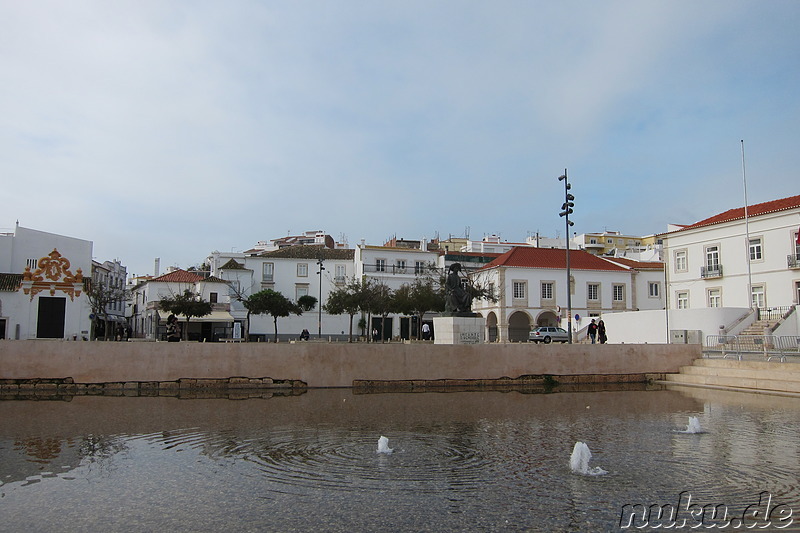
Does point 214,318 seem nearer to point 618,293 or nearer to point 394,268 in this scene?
point 394,268

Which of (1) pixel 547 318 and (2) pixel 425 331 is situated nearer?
(2) pixel 425 331

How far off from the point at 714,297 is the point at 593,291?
13378mm

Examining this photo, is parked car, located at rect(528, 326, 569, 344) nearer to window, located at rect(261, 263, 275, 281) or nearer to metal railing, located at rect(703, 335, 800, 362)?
metal railing, located at rect(703, 335, 800, 362)

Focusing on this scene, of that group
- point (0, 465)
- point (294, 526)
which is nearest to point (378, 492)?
point (294, 526)

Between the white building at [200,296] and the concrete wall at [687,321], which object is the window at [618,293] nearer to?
the concrete wall at [687,321]

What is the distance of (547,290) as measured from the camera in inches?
2055

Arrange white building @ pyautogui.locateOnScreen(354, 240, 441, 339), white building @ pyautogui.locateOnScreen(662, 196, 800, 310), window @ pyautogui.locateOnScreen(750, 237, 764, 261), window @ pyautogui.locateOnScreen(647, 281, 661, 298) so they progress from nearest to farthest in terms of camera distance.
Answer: white building @ pyautogui.locateOnScreen(662, 196, 800, 310)
window @ pyautogui.locateOnScreen(750, 237, 764, 261)
window @ pyautogui.locateOnScreen(647, 281, 661, 298)
white building @ pyautogui.locateOnScreen(354, 240, 441, 339)

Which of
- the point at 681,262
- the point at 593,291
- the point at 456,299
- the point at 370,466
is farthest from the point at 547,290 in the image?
the point at 370,466

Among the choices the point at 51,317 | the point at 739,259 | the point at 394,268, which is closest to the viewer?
the point at 51,317

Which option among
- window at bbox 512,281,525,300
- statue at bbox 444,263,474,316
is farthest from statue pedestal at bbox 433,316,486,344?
window at bbox 512,281,525,300

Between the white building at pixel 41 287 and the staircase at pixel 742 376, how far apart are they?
93.7 ft

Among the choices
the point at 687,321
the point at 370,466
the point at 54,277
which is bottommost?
the point at 370,466

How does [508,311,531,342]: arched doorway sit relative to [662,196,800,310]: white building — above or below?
below

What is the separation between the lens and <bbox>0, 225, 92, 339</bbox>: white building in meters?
31.1
